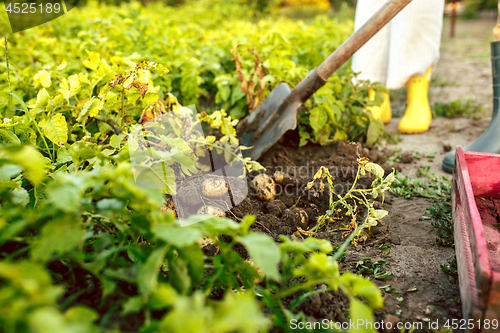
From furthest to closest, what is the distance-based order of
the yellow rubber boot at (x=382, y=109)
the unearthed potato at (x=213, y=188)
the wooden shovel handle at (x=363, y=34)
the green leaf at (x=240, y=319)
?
the yellow rubber boot at (x=382, y=109) < the wooden shovel handle at (x=363, y=34) < the unearthed potato at (x=213, y=188) < the green leaf at (x=240, y=319)

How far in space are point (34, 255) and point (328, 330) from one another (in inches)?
28.0

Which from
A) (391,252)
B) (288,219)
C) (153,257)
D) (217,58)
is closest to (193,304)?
(153,257)

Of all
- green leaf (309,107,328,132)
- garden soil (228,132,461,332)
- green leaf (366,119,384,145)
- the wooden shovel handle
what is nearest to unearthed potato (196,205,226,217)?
garden soil (228,132,461,332)

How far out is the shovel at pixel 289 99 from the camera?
1.82m

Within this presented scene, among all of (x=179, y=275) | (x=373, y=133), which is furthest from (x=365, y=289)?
(x=373, y=133)

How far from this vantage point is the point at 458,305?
1.09 m

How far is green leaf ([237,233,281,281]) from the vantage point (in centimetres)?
65

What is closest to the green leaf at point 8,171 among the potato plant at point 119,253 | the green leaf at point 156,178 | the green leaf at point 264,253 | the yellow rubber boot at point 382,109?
the potato plant at point 119,253

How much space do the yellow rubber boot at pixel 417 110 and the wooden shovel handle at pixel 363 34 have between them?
1.18 metres

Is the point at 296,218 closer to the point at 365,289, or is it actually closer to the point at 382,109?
the point at 365,289

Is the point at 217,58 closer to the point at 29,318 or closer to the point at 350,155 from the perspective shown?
the point at 350,155

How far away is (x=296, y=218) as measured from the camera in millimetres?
1493

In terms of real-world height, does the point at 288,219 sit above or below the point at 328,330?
below

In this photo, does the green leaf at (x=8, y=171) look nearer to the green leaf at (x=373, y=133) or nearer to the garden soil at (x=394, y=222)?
the garden soil at (x=394, y=222)
